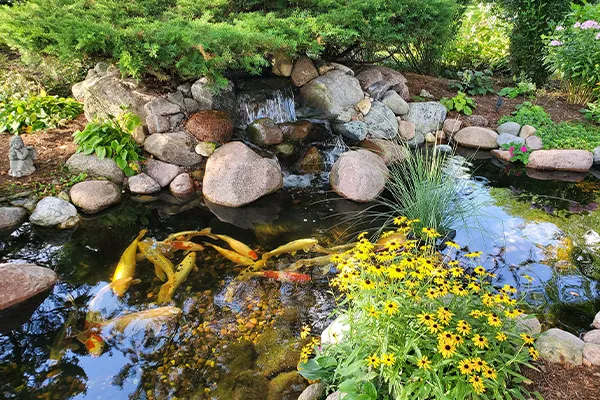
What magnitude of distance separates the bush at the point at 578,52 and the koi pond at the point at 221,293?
3057mm

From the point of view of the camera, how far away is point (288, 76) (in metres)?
7.04

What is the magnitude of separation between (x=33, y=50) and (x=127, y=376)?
437 centimetres

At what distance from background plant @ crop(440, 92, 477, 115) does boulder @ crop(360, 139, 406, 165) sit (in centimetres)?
194

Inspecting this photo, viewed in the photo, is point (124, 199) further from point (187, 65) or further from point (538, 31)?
point (538, 31)

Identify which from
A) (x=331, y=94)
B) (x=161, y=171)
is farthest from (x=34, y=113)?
(x=331, y=94)

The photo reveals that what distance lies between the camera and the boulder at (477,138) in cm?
711

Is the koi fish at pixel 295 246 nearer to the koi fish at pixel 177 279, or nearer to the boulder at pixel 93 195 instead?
the koi fish at pixel 177 279

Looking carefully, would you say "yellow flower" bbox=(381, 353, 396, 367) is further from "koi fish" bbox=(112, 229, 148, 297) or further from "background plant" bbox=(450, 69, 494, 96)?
"background plant" bbox=(450, 69, 494, 96)

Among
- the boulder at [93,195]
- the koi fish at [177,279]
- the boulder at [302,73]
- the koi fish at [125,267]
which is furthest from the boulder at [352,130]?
the koi fish at [125,267]

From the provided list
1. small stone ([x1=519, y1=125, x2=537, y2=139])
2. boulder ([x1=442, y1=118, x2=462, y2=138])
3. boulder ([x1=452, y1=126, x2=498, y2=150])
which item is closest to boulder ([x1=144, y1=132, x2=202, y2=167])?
boulder ([x1=442, y1=118, x2=462, y2=138])

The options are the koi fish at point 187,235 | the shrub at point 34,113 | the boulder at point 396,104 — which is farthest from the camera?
the boulder at point 396,104

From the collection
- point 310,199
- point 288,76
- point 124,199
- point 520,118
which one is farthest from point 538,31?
point 124,199

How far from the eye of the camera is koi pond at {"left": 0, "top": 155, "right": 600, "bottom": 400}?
2.92m

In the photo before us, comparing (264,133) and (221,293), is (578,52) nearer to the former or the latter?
(264,133)
